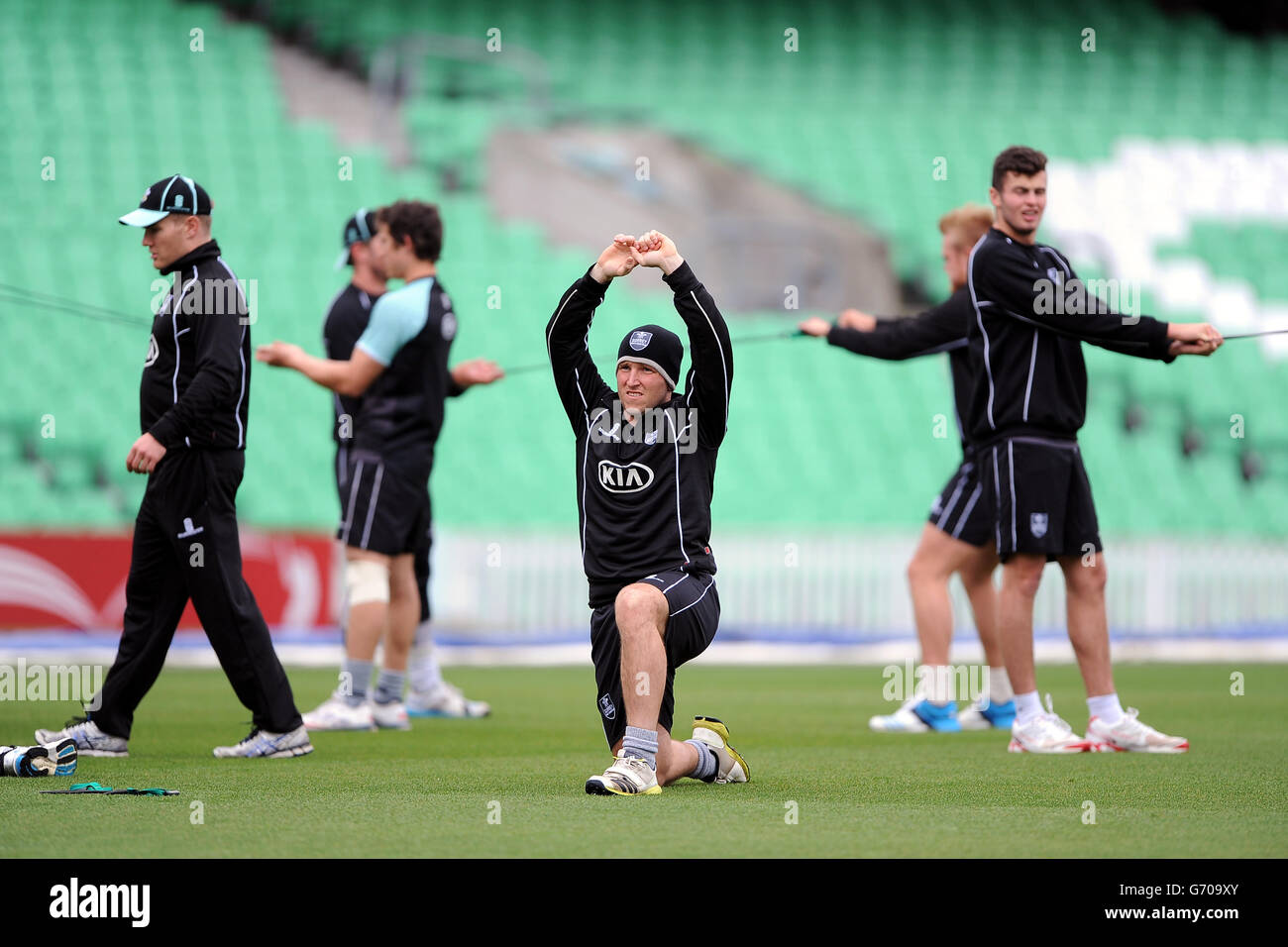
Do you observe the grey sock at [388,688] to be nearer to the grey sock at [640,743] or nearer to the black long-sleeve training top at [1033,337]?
the grey sock at [640,743]

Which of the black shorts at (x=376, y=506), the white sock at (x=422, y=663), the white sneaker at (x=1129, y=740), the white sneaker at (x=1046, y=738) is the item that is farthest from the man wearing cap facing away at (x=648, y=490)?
the white sock at (x=422, y=663)

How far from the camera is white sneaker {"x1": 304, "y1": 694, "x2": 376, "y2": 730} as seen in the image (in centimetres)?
749

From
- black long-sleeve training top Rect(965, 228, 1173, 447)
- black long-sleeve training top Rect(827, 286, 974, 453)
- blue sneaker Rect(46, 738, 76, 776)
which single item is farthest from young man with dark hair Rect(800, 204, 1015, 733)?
blue sneaker Rect(46, 738, 76, 776)

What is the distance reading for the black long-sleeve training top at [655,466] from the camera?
521 cm

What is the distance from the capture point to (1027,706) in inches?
265

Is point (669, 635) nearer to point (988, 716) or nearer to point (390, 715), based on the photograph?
point (390, 715)

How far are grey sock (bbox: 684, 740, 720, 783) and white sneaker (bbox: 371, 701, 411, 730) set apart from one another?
2.54m

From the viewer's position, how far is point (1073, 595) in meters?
6.68

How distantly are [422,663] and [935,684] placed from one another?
8.63 feet

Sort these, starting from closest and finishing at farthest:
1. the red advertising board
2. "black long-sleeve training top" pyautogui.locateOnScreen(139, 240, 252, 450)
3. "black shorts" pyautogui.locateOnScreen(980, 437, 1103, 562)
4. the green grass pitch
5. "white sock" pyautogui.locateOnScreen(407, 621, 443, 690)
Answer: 1. the green grass pitch
2. "black long-sleeve training top" pyautogui.locateOnScreen(139, 240, 252, 450)
3. "black shorts" pyautogui.locateOnScreen(980, 437, 1103, 562)
4. "white sock" pyautogui.locateOnScreen(407, 621, 443, 690)
5. the red advertising board

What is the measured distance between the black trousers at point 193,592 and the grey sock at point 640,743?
169 centimetres

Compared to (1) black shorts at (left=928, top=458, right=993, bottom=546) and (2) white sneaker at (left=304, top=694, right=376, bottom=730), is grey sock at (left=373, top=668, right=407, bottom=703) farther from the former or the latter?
(1) black shorts at (left=928, top=458, right=993, bottom=546)

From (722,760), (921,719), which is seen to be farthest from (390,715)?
(722,760)
